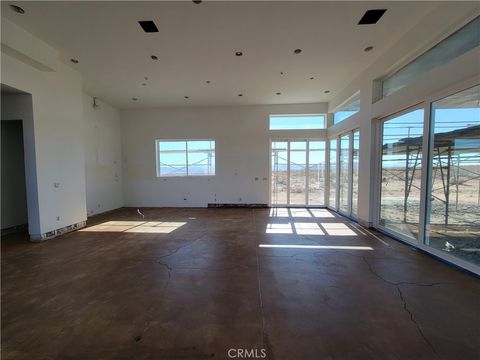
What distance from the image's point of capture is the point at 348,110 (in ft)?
19.0

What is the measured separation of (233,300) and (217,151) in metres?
5.82

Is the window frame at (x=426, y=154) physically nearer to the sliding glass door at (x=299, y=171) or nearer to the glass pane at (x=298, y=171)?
the sliding glass door at (x=299, y=171)

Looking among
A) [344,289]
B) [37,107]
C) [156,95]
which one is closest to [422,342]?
[344,289]

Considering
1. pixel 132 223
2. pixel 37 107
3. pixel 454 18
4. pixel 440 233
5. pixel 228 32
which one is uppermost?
pixel 228 32

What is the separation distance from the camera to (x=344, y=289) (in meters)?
2.32

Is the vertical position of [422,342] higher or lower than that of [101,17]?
lower

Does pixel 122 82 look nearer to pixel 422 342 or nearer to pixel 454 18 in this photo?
pixel 454 18

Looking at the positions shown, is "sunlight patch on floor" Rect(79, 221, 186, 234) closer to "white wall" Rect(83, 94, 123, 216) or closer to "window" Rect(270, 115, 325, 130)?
"white wall" Rect(83, 94, 123, 216)

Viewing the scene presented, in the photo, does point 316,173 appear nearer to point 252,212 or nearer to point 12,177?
point 252,212

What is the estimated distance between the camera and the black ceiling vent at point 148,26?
3.14 metres

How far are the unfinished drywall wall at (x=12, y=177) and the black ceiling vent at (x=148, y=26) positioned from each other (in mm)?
3400

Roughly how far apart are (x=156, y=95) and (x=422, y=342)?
7.26m

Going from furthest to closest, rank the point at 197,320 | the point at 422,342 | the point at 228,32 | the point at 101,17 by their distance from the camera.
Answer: the point at 228,32
the point at 101,17
the point at 197,320
the point at 422,342

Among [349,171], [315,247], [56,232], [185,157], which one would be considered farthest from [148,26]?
[349,171]
